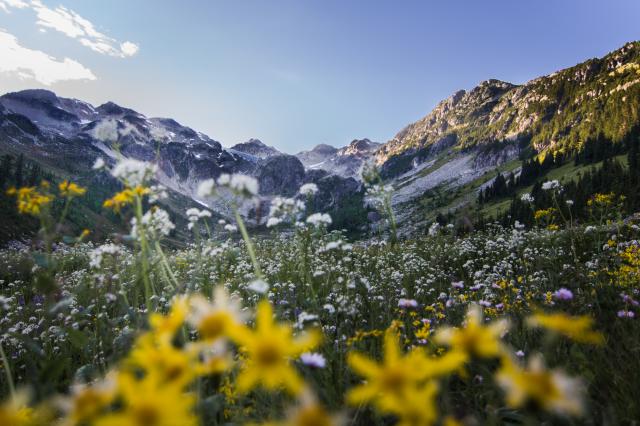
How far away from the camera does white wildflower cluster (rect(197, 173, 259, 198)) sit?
3.22 meters

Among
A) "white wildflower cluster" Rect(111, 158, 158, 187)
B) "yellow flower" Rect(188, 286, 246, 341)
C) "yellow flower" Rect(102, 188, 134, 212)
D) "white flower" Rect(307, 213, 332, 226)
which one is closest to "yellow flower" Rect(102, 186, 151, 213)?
"yellow flower" Rect(102, 188, 134, 212)

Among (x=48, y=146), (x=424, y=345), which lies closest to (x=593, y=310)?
(x=424, y=345)

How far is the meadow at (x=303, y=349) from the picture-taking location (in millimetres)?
895

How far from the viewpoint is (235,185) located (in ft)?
10.6

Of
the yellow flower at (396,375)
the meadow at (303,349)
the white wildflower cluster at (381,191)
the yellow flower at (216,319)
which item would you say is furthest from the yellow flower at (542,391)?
the white wildflower cluster at (381,191)

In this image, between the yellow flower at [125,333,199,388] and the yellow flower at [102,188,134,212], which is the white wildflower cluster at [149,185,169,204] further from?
the yellow flower at [125,333,199,388]

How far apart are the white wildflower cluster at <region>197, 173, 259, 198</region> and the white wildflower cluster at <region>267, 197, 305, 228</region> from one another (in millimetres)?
779

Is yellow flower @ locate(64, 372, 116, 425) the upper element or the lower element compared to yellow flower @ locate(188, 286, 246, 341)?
lower

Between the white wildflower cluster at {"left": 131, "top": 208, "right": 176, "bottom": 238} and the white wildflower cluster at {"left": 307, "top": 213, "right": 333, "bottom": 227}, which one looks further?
the white wildflower cluster at {"left": 307, "top": 213, "right": 333, "bottom": 227}

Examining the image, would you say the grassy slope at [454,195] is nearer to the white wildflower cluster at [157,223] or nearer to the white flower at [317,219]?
the white flower at [317,219]

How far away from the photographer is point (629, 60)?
151875mm

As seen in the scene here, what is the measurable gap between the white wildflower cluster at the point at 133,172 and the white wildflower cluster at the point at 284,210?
1.41 m

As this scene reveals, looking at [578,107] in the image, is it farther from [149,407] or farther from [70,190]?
[149,407]

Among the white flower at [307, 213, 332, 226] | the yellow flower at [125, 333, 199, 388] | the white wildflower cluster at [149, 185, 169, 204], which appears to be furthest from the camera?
the white flower at [307, 213, 332, 226]
